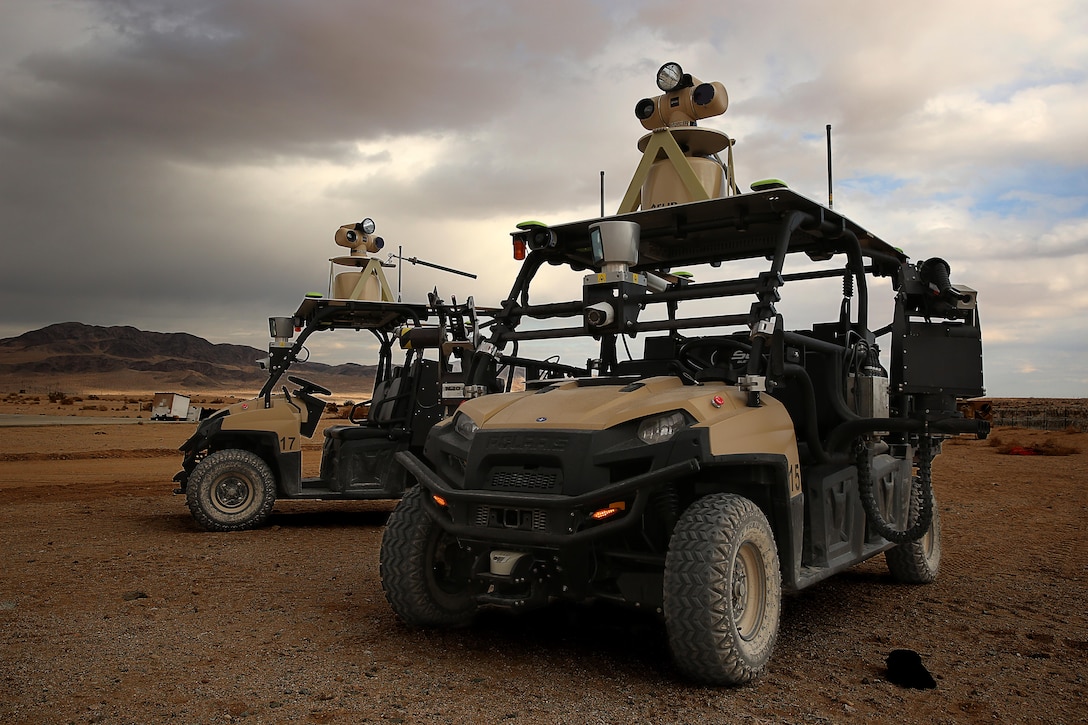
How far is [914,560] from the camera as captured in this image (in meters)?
7.52

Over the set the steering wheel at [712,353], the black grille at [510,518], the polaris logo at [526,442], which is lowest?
the black grille at [510,518]

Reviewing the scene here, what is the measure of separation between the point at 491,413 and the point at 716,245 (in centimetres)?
288

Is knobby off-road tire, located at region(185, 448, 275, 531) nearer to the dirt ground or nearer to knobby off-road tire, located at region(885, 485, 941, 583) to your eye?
the dirt ground

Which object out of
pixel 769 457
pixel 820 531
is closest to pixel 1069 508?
pixel 820 531

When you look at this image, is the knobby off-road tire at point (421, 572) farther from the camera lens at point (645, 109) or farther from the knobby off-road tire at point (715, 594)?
the camera lens at point (645, 109)

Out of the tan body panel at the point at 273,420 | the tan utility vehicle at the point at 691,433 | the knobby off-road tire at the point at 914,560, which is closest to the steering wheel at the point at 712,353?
the tan utility vehicle at the point at 691,433

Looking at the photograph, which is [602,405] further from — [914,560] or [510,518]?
[914,560]

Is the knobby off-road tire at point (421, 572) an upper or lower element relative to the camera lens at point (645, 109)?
lower

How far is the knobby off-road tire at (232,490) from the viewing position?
1034 centimetres

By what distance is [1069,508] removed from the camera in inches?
508

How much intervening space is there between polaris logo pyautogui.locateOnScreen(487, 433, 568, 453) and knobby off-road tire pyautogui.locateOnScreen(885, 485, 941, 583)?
12.6 feet

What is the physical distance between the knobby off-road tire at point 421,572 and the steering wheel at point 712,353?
1.94m

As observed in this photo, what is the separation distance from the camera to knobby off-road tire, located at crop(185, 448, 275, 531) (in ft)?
33.9

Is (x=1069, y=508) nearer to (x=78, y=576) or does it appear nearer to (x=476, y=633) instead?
(x=476, y=633)
